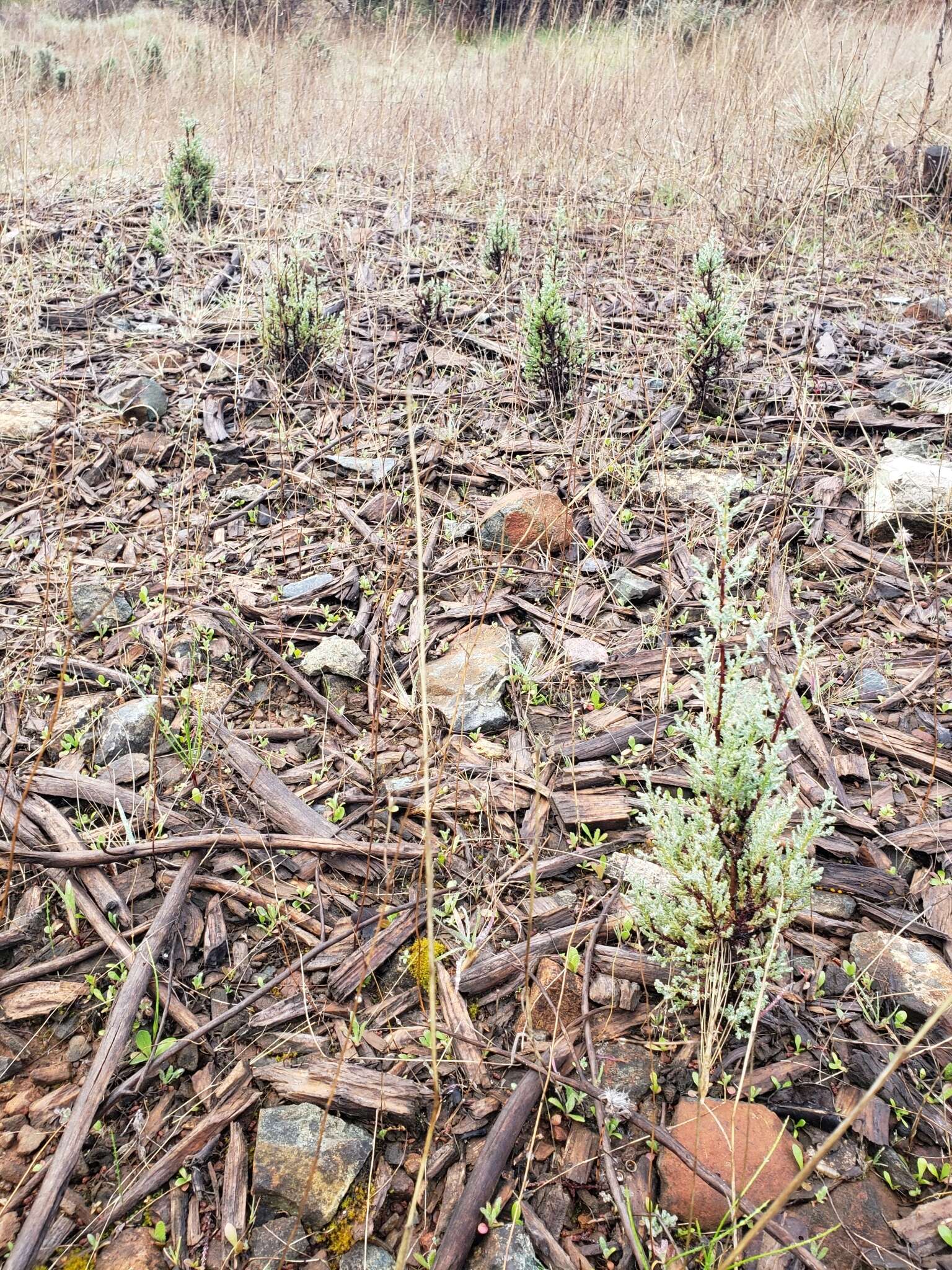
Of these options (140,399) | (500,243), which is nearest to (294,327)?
(140,399)

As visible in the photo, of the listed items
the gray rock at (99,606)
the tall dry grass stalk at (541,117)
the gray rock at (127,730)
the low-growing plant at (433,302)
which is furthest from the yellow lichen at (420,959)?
the tall dry grass stalk at (541,117)

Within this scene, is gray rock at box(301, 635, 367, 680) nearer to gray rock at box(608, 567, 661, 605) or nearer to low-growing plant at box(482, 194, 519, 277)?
gray rock at box(608, 567, 661, 605)

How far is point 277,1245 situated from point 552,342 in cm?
325

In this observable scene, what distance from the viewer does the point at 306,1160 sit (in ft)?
4.32

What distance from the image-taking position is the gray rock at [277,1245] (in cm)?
121

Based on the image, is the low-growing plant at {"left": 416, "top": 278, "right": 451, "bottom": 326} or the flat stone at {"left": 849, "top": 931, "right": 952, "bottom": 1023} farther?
the low-growing plant at {"left": 416, "top": 278, "right": 451, "bottom": 326}

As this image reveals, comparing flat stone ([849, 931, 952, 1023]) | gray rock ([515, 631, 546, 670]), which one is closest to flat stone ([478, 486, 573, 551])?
gray rock ([515, 631, 546, 670])

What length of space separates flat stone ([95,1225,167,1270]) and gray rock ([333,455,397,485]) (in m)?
2.48

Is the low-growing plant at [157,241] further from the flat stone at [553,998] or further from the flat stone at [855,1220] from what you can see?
the flat stone at [855,1220]

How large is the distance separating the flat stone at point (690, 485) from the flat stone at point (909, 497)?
0.48 meters

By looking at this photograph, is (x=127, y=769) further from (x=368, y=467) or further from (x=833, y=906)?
(x=833, y=906)

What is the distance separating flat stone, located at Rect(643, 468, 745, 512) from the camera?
9.59 feet

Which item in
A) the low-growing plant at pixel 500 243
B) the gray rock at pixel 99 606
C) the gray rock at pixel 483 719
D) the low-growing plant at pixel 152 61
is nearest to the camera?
the gray rock at pixel 483 719

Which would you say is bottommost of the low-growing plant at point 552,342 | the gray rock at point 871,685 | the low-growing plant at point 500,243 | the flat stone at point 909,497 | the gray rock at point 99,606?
the gray rock at point 99,606
